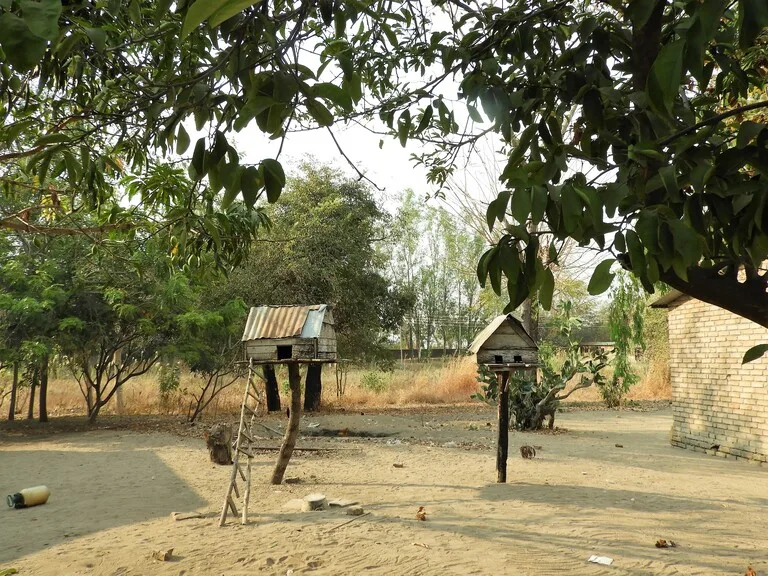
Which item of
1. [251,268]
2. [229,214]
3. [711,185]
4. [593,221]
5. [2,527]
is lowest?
[2,527]

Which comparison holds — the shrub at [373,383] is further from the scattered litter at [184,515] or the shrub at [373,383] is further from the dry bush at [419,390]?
the scattered litter at [184,515]

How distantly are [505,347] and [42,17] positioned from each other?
8.57 m

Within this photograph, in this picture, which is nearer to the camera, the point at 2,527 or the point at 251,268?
the point at 2,527

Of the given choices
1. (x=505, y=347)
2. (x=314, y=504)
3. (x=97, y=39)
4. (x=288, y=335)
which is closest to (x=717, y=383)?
(x=505, y=347)

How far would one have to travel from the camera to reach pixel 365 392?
2320 cm

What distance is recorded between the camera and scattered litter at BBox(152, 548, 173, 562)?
18.1 feet

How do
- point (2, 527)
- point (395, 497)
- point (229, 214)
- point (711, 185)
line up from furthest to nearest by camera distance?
point (395, 497), point (2, 527), point (229, 214), point (711, 185)

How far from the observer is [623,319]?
66.5 feet

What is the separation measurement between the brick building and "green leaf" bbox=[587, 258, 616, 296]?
1046 centimetres

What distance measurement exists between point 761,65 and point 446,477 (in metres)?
6.62

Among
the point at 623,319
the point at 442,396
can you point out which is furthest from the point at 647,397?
the point at 442,396

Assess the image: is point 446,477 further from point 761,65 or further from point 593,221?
point 593,221

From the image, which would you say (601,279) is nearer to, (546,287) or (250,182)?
(546,287)

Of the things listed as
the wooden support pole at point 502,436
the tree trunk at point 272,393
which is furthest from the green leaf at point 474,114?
the tree trunk at point 272,393
